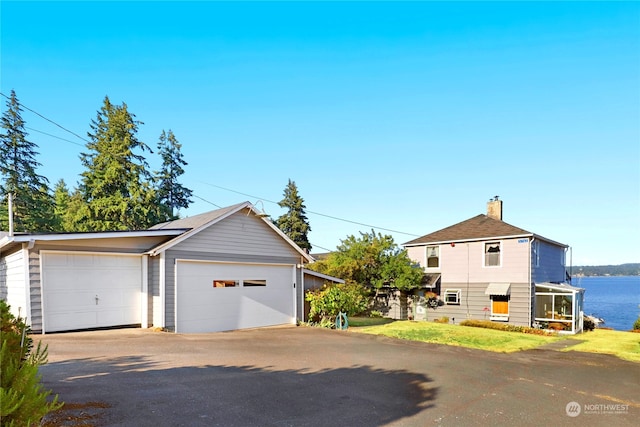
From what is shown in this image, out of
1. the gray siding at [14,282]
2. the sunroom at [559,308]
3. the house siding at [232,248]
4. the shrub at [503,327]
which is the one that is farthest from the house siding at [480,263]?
the gray siding at [14,282]

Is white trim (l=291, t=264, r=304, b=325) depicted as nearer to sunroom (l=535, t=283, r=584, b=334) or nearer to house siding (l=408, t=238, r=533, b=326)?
house siding (l=408, t=238, r=533, b=326)

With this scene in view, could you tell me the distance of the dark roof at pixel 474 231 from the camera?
21469mm

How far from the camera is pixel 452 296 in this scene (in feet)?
75.8

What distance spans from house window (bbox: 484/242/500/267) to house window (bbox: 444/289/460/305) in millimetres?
2521

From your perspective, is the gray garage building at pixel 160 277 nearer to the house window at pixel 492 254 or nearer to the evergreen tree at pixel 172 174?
the house window at pixel 492 254

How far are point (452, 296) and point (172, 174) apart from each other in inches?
1330

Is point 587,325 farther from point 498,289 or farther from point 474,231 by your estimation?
point 474,231

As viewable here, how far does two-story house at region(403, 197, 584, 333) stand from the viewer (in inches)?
803

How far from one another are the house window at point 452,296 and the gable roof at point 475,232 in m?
3.15

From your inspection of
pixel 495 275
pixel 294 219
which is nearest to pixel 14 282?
pixel 495 275

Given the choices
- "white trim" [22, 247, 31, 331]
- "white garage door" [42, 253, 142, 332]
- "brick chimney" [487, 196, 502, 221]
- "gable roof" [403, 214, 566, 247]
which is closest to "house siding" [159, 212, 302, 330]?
"white garage door" [42, 253, 142, 332]

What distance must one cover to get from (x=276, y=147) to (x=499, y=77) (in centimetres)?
1313

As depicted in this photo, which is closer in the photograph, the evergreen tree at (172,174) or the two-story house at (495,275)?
the two-story house at (495,275)

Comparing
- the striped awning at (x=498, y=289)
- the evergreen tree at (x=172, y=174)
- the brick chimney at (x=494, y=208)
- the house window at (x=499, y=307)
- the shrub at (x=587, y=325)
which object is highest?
the evergreen tree at (x=172, y=174)
